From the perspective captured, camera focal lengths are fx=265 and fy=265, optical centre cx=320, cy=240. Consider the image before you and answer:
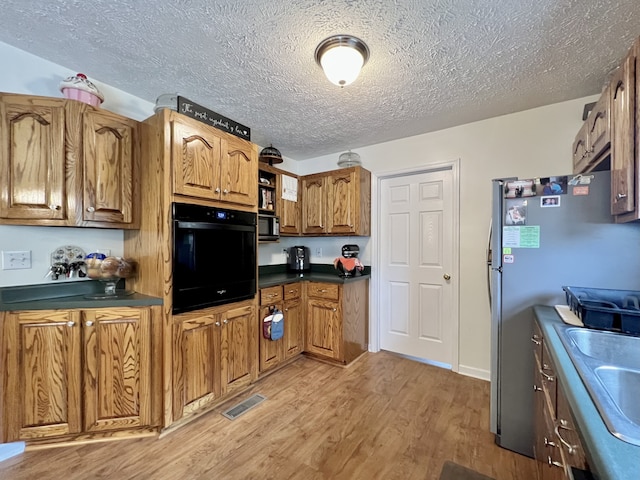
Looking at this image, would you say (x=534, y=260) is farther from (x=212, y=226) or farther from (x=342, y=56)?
(x=212, y=226)

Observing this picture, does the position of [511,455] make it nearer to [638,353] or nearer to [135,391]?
[638,353]

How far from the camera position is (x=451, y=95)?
2115 millimetres

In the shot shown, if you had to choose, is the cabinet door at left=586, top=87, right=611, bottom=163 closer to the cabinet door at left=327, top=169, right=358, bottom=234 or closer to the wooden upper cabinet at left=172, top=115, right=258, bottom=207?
the cabinet door at left=327, top=169, right=358, bottom=234

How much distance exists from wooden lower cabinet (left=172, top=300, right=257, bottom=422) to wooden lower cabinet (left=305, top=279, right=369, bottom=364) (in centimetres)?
77

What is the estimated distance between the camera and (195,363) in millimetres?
1930

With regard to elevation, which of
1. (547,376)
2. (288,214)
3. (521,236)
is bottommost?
(547,376)

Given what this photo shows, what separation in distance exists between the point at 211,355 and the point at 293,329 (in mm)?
1011

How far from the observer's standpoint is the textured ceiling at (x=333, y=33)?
1351mm

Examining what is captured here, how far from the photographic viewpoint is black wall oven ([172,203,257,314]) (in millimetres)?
1847

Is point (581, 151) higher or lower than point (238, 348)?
Answer: higher

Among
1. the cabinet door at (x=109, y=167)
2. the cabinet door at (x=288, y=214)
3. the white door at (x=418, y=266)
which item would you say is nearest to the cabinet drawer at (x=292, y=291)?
the cabinet door at (x=288, y=214)

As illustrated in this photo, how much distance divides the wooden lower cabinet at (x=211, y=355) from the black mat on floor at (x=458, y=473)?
1571mm

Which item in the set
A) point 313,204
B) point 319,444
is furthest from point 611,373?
point 313,204

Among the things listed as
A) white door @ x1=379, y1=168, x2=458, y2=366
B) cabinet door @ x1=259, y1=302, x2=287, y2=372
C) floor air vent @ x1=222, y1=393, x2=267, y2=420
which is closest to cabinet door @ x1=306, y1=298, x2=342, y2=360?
cabinet door @ x1=259, y1=302, x2=287, y2=372
